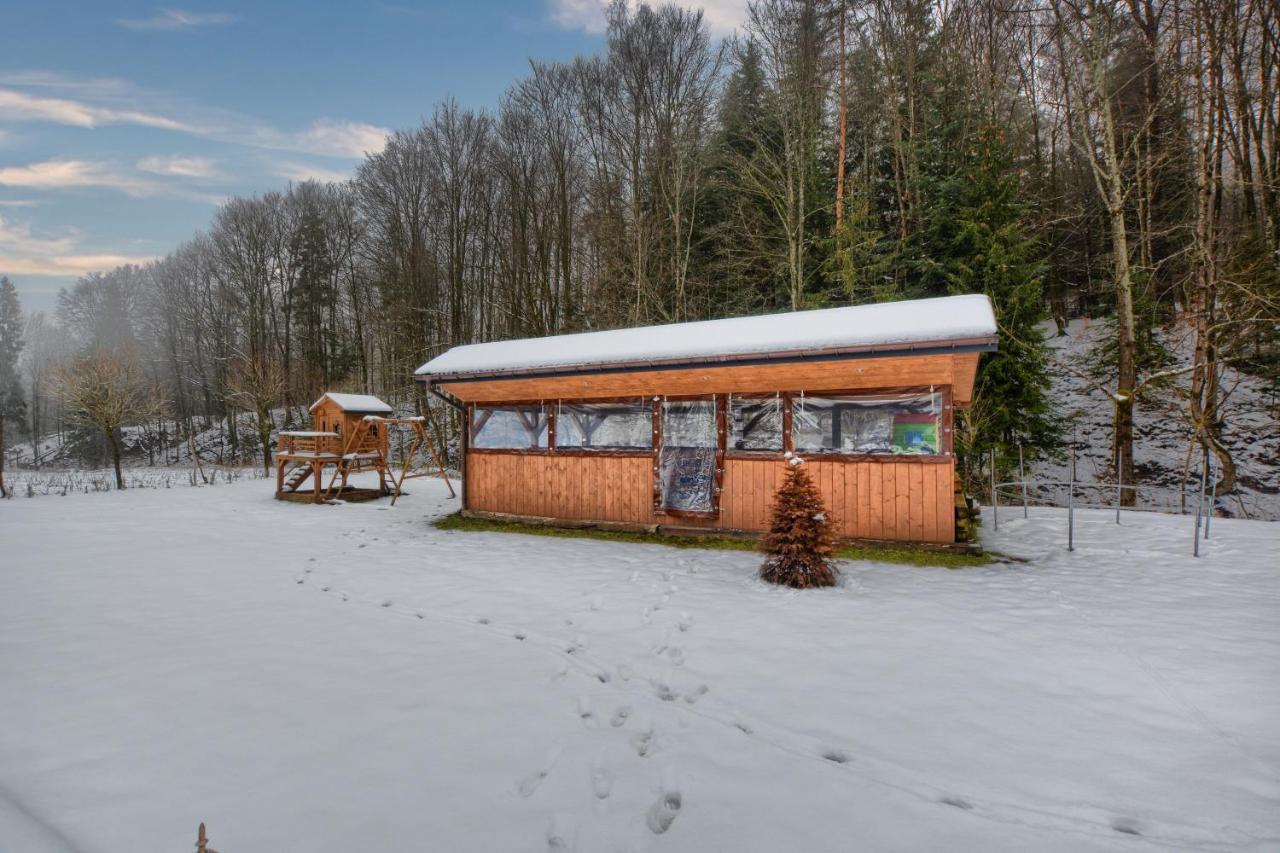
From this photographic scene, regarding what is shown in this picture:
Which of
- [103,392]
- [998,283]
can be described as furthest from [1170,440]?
[103,392]

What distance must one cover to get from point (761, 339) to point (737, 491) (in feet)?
8.03

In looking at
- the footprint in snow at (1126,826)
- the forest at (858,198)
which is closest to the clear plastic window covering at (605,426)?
the footprint in snow at (1126,826)

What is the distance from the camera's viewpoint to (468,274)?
24.5 meters

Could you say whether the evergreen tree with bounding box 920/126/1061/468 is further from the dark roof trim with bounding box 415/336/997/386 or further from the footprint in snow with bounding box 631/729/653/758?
the footprint in snow with bounding box 631/729/653/758

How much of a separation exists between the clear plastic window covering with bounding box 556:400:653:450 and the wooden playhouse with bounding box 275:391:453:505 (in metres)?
5.09

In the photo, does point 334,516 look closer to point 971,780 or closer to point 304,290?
point 971,780

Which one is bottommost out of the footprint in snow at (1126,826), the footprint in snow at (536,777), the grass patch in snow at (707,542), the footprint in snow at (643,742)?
the grass patch in snow at (707,542)

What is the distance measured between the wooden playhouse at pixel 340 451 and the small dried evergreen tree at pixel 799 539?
954 centimetres

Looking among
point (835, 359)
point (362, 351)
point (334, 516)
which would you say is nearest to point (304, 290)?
point (362, 351)

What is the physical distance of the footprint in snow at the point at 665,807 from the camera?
2.33m

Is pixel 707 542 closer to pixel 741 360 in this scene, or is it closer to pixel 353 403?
pixel 741 360

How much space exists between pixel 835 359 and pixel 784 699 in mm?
4688

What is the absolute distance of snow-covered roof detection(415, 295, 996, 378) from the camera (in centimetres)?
656

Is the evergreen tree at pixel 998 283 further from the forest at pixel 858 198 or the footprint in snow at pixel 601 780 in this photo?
the footprint in snow at pixel 601 780
